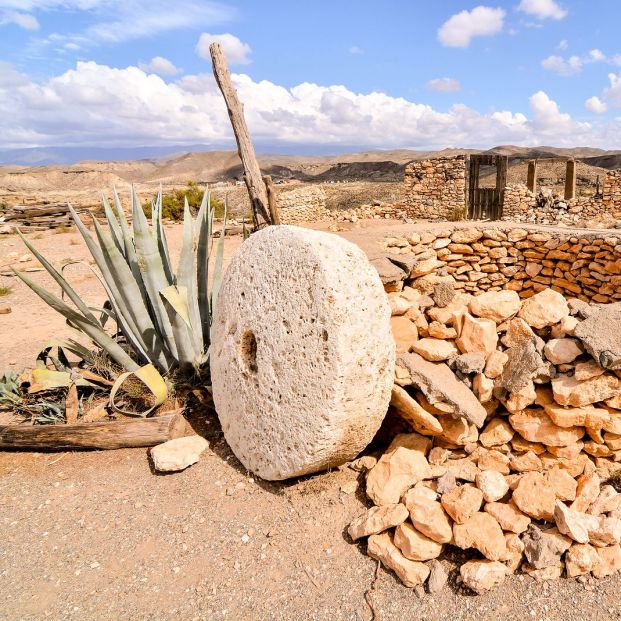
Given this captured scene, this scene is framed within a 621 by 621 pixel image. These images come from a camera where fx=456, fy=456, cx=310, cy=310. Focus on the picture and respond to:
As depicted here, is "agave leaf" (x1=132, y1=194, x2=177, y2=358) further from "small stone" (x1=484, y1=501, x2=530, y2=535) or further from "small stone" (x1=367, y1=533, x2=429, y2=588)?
"small stone" (x1=484, y1=501, x2=530, y2=535)

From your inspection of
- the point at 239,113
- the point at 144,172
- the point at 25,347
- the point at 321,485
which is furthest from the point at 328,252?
the point at 144,172

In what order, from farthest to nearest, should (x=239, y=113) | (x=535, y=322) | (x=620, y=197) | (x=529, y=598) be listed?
(x=620, y=197)
(x=239, y=113)
(x=535, y=322)
(x=529, y=598)

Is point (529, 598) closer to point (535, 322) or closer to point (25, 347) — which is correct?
point (535, 322)

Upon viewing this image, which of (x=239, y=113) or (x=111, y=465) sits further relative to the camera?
(x=239, y=113)

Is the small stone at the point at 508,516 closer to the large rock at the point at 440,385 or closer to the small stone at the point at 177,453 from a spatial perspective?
the large rock at the point at 440,385

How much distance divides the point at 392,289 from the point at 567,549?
2.44m

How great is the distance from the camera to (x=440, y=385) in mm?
2621

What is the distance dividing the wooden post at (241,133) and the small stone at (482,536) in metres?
3.51

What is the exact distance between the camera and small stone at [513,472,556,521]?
224cm

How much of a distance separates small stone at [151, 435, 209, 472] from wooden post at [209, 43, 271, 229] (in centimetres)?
262

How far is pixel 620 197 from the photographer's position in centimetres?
1178

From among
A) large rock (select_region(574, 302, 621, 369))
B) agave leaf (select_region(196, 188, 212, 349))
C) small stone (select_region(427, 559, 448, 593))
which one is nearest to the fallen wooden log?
agave leaf (select_region(196, 188, 212, 349))

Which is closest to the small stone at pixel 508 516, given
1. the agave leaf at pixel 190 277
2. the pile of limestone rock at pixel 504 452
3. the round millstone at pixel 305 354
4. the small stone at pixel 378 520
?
the pile of limestone rock at pixel 504 452

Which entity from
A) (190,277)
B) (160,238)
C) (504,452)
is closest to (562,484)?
(504,452)
